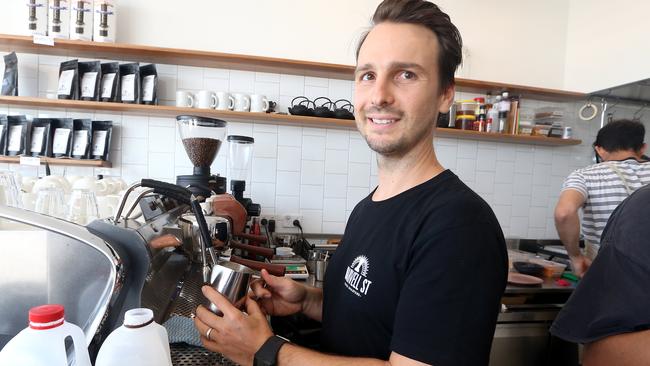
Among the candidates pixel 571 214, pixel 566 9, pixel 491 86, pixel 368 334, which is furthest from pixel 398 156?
pixel 566 9

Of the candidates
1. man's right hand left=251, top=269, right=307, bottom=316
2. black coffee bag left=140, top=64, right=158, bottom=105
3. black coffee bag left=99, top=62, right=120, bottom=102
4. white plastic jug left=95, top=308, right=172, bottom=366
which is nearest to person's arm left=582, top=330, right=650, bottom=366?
man's right hand left=251, top=269, right=307, bottom=316

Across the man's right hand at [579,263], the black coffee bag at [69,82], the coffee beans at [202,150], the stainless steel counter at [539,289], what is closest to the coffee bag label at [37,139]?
the black coffee bag at [69,82]

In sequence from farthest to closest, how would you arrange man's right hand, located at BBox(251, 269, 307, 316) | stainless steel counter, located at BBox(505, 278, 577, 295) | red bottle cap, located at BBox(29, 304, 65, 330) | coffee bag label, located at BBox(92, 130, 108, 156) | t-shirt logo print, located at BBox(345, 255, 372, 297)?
coffee bag label, located at BBox(92, 130, 108, 156) → stainless steel counter, located at BBox(505, 278, 577, 295) → man's right hand, located at BBox(251, 269, 307, 316) → t-shirt logo print, located at BBox(345, 255, 372, 297) → red bottle cap, located at BBox(29, 304, 65, 330)

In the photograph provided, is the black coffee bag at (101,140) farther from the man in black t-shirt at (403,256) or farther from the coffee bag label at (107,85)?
the man in black t-shirt at (403,256)

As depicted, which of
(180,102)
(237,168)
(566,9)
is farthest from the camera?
(566,9)

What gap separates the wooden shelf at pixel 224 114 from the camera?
1904 mm

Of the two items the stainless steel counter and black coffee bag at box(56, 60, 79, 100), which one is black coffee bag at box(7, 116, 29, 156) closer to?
black coffee bag at box(56, 60, 79, 100)

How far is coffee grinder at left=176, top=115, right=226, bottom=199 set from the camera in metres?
1.47

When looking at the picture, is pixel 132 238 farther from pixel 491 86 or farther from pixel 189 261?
pixel 491 86

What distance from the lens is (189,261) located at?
94 cm

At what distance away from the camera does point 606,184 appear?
1.84 m

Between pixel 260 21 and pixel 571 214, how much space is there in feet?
6.78

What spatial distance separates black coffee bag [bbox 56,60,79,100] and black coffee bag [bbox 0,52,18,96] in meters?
0.22

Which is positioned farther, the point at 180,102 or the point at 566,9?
the point at 566,9
